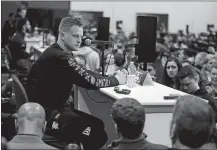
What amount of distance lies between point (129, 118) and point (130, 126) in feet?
0.14

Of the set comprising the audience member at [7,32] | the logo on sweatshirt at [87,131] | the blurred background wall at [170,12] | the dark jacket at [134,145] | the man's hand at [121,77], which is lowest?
the logo on sweatshirt at [87,131]

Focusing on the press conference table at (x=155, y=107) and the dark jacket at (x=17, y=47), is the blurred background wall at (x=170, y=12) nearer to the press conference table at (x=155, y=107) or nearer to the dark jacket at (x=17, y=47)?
the dark jacket at (x=17, y=47)

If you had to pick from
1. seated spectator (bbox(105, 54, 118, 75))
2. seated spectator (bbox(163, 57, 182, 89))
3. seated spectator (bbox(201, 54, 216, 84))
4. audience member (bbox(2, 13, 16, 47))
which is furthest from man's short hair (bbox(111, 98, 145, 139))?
audience member (bbox(2, 13, 16, 47))

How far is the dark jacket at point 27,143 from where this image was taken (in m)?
1.96

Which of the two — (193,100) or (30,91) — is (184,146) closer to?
(193,100)

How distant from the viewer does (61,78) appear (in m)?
2.88

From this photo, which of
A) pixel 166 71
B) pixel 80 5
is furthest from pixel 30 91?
pixel 80 5

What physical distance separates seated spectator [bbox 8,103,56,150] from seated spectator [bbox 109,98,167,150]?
14.1 inches

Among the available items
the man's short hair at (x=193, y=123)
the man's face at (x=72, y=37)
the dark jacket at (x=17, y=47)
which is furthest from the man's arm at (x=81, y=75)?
the dark jacket at (x=17, y=47)

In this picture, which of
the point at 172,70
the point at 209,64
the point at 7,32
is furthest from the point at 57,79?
the point at 7,32

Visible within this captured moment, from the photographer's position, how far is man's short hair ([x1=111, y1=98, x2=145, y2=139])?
207 centimetres

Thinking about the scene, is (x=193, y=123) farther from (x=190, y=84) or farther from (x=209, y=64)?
(x=209, y=64)

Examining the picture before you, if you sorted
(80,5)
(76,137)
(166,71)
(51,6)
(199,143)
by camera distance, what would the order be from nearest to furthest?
(199,143) → (76,137) → (166,71) → (51,6) → (80,5)

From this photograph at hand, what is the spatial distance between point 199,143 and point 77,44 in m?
1.47
